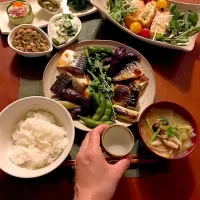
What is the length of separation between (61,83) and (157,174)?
574mm

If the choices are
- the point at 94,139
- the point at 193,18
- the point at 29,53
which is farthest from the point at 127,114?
the point at 193,18

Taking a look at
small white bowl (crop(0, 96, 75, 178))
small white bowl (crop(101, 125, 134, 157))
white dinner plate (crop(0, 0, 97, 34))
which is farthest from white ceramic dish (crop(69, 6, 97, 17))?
small white bowl (crop(101, 125, 134, 157))

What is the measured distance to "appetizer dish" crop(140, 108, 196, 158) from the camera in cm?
138

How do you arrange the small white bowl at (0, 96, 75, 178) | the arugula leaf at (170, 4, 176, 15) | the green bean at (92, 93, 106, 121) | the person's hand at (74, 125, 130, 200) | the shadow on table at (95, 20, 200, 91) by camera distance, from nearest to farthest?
the person's hand at (74, 125, 130, 200)
the small white bowl at (0, 96, 75, 178)
the green bean at (92, 93, 106, 121)
the shadow on table at (95, 20, 200, 91)
the arugula leaf at (170, 4, 176, 15)

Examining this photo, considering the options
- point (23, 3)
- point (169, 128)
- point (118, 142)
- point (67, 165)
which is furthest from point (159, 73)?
point (23, 3)

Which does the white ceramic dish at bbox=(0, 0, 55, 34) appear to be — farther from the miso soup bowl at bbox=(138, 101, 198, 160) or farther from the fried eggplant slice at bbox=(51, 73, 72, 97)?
the miso soup bowl at bbox=(138, 101, 198, 160)

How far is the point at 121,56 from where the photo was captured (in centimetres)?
161

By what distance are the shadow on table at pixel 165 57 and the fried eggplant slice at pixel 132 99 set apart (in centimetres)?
23

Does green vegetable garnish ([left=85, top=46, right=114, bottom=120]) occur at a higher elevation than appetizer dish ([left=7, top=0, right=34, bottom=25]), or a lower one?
lower

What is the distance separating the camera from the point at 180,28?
5.73 ft

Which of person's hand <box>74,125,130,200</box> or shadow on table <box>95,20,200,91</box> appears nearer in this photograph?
person's hand <box>74,125,130,200</box>

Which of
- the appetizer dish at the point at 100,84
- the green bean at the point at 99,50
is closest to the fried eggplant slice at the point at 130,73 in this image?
the appetizer dish at the point at 100,84

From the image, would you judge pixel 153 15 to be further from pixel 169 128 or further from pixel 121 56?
pixel 169 128

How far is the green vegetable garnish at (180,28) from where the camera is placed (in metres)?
1.71
